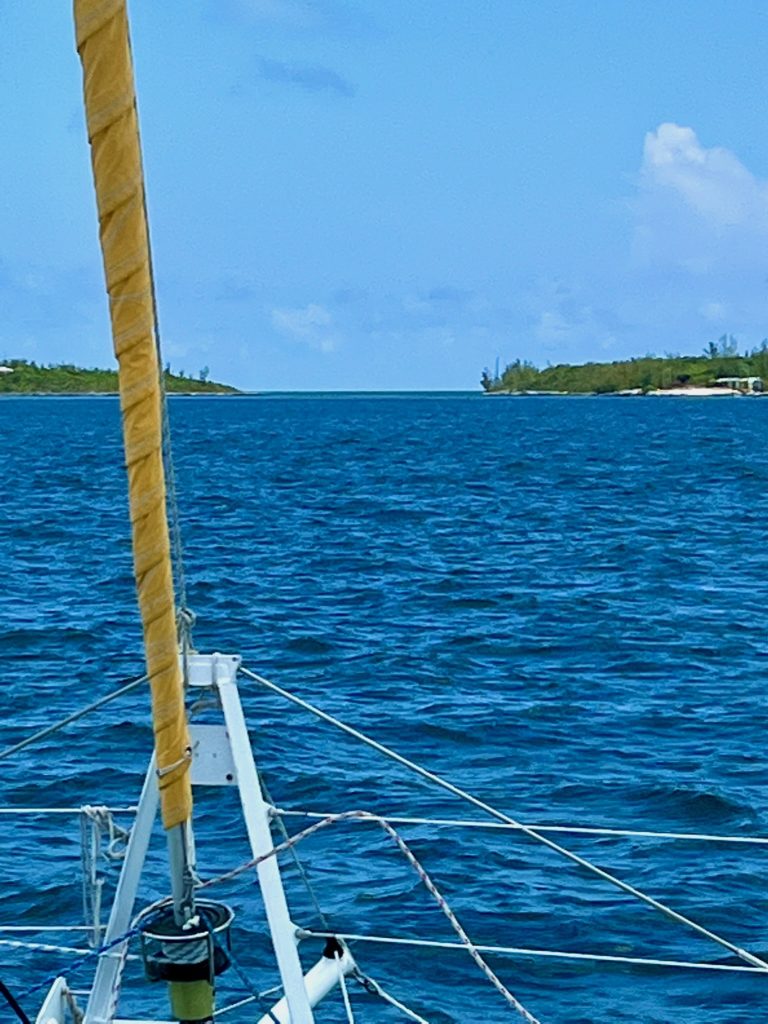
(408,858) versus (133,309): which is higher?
(133,309)

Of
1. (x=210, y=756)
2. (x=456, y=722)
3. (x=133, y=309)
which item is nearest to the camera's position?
(x=133, y=309)

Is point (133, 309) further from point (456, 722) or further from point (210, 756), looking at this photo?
point (456, 722)

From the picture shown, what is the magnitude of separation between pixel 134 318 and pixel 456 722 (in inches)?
559

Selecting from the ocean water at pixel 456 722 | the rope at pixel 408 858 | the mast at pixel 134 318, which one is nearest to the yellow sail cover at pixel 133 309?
the mast at pixel 134 318

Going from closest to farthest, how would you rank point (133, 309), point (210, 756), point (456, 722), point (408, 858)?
point (133, 309) → point (210, 756) → point (408, 858) → point (456, 722)

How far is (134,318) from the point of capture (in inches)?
157

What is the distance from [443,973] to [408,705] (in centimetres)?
837

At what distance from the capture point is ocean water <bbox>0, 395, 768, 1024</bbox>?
429 inches

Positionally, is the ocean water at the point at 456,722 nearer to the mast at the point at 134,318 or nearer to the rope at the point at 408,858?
the rope at the point at 408,858

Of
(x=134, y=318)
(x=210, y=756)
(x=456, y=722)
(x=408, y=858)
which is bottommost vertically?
(x=456, y=722)

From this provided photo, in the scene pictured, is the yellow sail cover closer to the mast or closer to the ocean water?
the mast

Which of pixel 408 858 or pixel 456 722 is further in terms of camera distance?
pixel 456 722

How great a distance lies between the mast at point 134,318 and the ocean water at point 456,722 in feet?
18.2

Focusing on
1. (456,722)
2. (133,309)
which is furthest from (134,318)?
(456,722)
